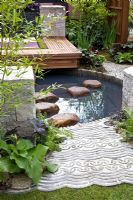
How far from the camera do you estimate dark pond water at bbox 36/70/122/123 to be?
507cm

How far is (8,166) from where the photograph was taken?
2.70 metres

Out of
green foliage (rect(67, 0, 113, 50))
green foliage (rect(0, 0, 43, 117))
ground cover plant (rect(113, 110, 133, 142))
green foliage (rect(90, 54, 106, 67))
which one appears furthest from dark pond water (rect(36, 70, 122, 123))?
green foliage (rect(0, 0, 43, 117))

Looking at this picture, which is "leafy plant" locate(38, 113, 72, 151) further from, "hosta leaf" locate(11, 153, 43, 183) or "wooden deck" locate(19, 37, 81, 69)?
"wooden deck" locate(19, 37, 81, 69)

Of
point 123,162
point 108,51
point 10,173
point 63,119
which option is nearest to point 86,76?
point 108,51

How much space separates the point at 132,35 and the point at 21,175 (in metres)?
7.17

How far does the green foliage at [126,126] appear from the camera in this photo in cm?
353

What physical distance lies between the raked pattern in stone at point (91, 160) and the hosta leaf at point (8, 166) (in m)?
0.24

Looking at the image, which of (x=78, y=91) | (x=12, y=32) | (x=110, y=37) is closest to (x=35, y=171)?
(x=12, y=32)

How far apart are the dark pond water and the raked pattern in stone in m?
1.05

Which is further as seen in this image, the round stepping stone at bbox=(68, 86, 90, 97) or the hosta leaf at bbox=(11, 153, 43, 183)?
the round stepping stone at bbox=(68, 86, 90, 97)

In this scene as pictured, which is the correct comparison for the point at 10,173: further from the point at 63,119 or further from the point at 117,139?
the point at 63,119

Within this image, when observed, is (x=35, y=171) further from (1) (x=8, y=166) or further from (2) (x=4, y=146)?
(2) (x=4, y=146)

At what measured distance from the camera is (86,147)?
Answer: 344 cm

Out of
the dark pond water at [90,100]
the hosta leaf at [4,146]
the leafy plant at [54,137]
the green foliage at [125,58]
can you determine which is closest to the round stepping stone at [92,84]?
the dark pond water at [90,100]
